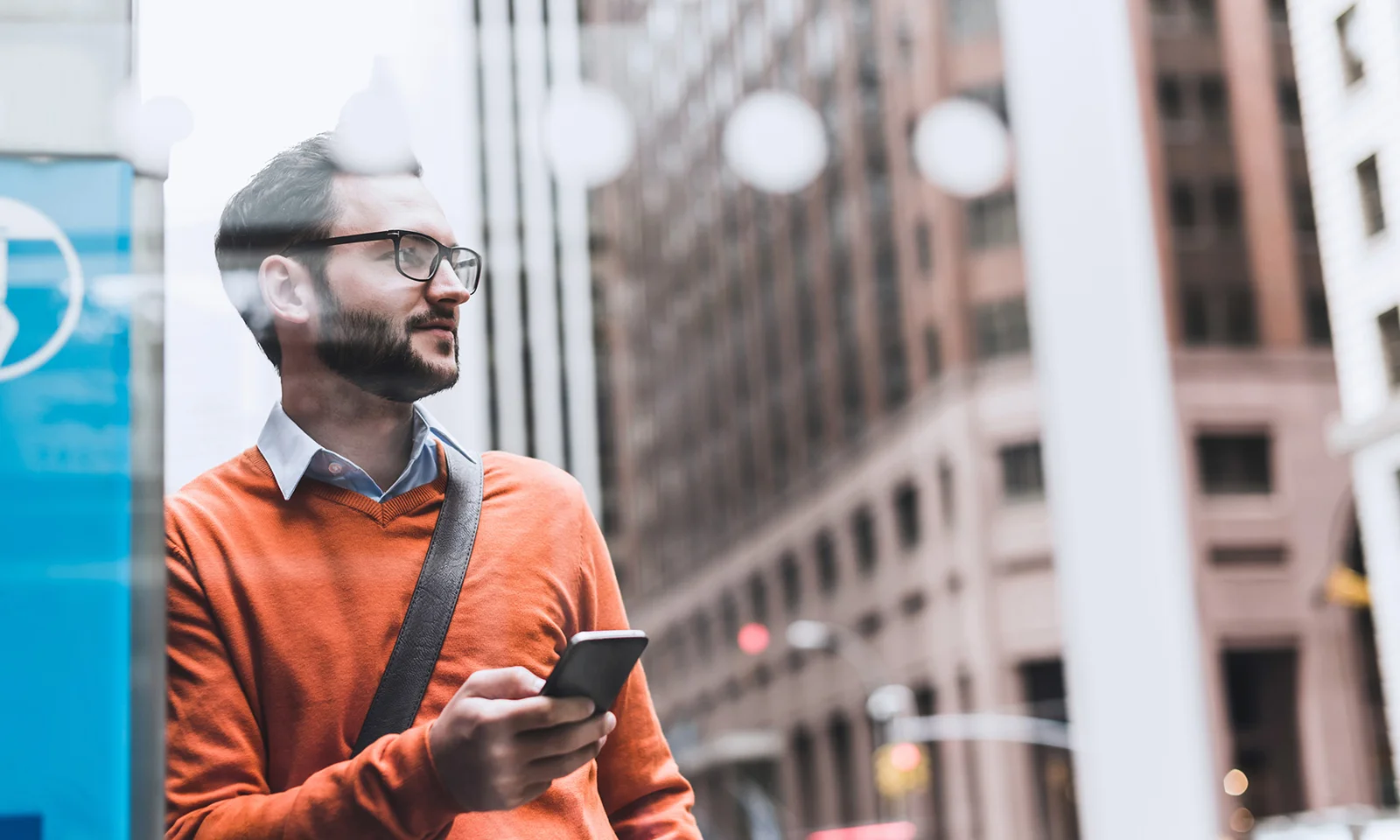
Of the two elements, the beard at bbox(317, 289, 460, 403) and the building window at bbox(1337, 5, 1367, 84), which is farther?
the building window at bbox(1337, 5, 1367, 84)

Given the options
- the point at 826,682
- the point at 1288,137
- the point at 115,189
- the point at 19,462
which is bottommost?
the point at 826,682

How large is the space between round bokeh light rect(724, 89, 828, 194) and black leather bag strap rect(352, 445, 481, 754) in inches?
63.7

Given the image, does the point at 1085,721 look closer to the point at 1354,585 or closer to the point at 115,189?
the point at 1354,585

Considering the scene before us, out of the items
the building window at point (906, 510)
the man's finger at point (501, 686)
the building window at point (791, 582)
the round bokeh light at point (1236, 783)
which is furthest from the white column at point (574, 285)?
the building window at point (906, 510)

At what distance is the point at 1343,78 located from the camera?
2314 mm

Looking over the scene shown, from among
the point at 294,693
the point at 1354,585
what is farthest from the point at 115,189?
the point at 1354,585

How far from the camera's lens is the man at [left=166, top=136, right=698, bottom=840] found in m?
1.41

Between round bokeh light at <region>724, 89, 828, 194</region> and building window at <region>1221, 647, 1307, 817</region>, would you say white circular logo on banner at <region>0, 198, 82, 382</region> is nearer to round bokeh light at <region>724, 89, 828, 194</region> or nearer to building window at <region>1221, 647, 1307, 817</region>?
round bokeh light at <region>724, 89, 828, 194</region>

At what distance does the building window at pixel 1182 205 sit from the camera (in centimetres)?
309

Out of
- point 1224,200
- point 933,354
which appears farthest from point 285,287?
point 933,354

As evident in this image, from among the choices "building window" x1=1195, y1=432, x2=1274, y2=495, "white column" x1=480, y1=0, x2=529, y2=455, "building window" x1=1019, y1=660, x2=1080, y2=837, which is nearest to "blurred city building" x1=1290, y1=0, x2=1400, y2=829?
"building window" x1=1195, y1=432, x2=1274, y2=495

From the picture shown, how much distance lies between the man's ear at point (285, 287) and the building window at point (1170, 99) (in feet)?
6.11

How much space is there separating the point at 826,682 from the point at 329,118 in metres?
4.45

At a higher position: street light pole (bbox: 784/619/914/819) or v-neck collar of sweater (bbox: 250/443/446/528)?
v-neck collar of sweater (bbox: 250/443/446/528)
